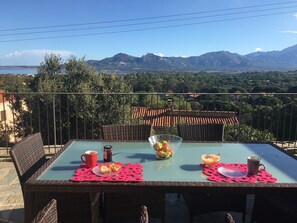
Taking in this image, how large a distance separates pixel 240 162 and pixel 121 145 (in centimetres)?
96

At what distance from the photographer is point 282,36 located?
109ft

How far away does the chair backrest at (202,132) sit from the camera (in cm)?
306

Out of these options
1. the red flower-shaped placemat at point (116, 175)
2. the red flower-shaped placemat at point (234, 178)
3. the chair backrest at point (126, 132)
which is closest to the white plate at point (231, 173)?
the red flower-shaped placemat at point (234, 178)

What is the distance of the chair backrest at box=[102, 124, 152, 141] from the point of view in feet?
9.73

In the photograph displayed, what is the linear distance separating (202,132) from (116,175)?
1.42 m

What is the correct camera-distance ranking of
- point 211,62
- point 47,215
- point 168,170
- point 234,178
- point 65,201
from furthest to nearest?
1. point 211,62
2. point 65,201
3. point 168,170
4. point 234,178
5. point 47,215

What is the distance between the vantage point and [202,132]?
3082 mm

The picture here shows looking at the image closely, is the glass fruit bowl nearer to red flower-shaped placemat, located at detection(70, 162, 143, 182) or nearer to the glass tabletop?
the glass tabletop

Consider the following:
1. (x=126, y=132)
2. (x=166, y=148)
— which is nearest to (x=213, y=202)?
(x=166, y=148)

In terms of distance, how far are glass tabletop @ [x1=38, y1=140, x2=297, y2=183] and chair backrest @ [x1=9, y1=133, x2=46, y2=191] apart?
0.22 meters

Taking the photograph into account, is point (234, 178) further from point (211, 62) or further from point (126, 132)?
point (211, 62)

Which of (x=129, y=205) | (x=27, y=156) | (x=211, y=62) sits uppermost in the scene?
(x=211, y=62)

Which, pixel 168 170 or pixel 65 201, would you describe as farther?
pixel 65 201

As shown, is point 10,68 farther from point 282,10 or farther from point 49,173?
point 282,10
